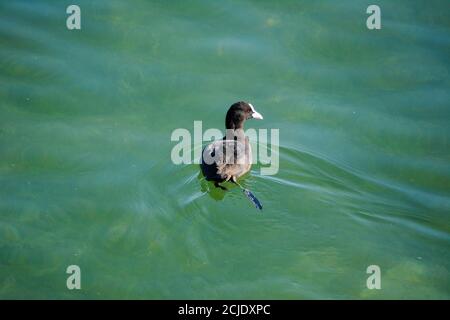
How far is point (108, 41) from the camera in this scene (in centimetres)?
988

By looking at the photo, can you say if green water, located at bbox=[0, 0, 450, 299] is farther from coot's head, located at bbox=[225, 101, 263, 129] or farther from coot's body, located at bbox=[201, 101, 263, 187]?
coot's head, located at bbox=[225, 101, 263, 129]

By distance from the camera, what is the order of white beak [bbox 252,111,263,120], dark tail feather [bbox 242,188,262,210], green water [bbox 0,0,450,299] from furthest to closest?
white beak [bbox 252,111,263,120] < dark tail feather [bbox 242,188,262,210] < green water [bbox 0,0,450,299]

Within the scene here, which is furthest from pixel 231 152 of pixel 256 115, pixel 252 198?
pixel 256 115

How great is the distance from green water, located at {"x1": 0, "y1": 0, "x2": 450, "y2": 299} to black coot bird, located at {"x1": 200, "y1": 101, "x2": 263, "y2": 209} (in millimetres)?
256

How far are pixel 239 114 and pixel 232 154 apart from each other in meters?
0.92

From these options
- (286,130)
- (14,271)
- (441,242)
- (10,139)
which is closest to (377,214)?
(441,242)

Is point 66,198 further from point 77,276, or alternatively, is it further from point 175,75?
point 175,75

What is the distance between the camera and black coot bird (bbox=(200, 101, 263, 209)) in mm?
7355

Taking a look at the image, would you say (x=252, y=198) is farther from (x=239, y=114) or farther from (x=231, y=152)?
(x=239, y=114)

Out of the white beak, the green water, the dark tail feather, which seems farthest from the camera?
the white beak

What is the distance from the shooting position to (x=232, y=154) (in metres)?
7.47

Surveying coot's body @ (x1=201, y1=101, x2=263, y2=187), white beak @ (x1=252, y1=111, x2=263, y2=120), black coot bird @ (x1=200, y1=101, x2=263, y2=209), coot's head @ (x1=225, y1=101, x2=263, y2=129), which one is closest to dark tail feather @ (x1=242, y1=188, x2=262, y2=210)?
black coot bird @ (x1=200, y1=101, x2=263, y2=209)

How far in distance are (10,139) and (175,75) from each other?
2.71 m

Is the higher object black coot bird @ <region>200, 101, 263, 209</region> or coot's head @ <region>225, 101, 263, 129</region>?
coot's head @ <region>225, 101, 263, 129</region>
